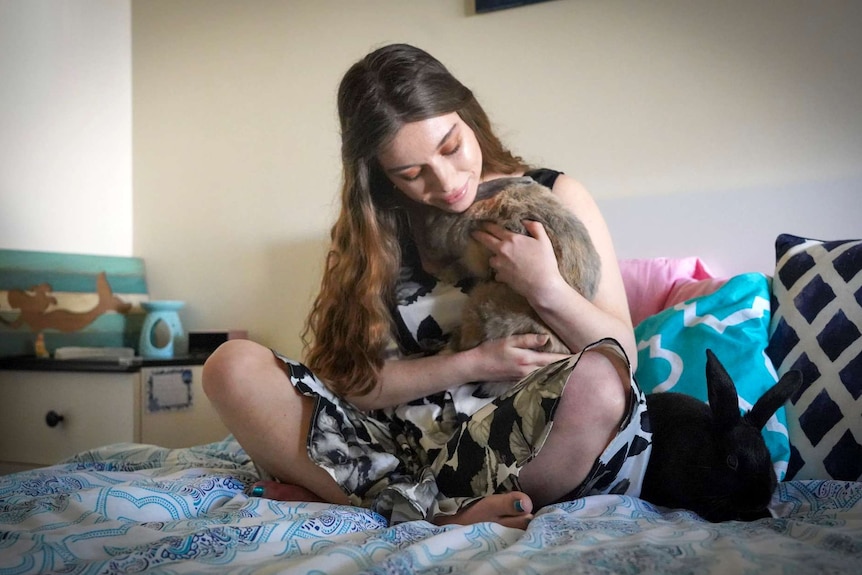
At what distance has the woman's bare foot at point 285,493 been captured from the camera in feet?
3.84

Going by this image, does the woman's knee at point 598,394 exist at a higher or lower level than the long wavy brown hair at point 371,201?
lower

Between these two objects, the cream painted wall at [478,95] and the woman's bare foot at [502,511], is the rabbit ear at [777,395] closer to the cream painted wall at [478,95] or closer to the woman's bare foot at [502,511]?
the woman's bare foot at [502,511]

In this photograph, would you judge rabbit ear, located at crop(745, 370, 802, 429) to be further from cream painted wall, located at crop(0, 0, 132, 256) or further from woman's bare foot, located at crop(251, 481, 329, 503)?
cream painted wall, located at crop(0, 0, 132, 256)

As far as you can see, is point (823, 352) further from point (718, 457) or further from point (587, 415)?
point (587, 415)

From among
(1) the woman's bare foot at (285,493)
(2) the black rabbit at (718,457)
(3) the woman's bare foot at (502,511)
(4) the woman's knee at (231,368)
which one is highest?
(4) the woman's knee at (231,368)

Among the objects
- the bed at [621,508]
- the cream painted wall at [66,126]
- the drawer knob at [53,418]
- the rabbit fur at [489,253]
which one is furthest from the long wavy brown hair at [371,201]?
the cream painted wall at [66,126]

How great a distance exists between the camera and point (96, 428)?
2.11 m

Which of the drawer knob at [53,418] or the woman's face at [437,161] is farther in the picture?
the drawer knob at [53,418]

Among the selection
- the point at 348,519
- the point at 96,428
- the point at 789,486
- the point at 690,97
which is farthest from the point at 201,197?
the point at 789,486

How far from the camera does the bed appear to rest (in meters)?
0.75

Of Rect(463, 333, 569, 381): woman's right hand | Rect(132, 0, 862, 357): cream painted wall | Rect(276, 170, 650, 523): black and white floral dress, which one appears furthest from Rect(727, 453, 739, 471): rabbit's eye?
Rect(132, 0, 862, 357): cream painted wall

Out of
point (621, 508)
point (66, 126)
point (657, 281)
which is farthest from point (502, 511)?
point (66, 126)

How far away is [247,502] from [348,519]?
195 millimetres

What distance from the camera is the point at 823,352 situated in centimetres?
131
